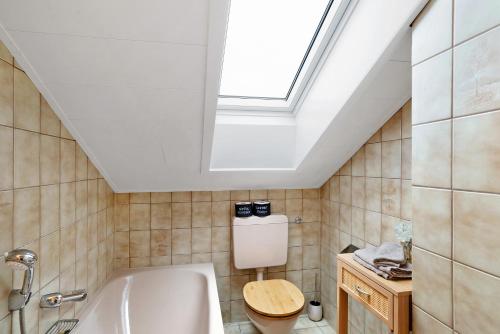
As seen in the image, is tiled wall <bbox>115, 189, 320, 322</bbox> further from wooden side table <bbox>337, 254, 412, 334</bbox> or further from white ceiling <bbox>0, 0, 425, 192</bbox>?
wooden side table <bbox>337, 254, 412, 334</bbox>

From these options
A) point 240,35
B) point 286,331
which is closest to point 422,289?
point 286,331

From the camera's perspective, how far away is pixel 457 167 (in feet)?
2.64

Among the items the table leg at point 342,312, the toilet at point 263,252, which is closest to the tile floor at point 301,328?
the toilet at point 263,252

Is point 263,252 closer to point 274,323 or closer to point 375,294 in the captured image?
point 274,323

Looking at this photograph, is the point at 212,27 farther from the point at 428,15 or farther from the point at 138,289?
the point at 138,289

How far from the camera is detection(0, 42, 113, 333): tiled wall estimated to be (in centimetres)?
94

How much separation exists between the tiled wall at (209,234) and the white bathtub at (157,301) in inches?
6.0

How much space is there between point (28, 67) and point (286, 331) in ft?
6.26

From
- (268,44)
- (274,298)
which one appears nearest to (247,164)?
(268,44)

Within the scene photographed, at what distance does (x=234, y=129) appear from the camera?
1.88m

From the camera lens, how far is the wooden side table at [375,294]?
1012 mm

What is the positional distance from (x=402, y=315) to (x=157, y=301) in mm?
1540

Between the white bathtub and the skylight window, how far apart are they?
133cm

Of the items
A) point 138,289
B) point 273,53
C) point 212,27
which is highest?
point 273,53
